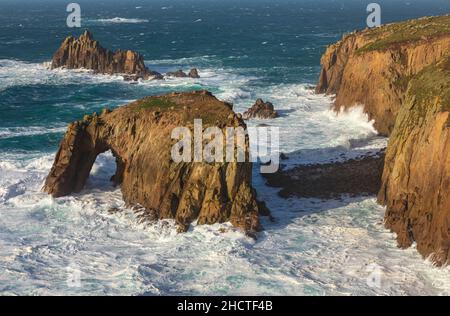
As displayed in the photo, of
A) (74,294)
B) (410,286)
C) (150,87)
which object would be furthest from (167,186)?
(150,87)

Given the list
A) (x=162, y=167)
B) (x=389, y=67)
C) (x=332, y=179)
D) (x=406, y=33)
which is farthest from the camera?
(x=406, y=33)

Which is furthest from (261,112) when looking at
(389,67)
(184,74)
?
(184,74)

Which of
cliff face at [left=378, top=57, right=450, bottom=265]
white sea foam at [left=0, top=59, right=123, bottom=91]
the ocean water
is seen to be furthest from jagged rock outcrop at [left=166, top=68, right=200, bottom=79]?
cliff face at [left=378, top=57, right=450, bottom=265]

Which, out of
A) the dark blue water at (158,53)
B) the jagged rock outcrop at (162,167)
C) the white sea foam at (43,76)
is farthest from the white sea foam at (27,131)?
the white sea foam at (43,76)

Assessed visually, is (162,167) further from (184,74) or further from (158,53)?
(158,53)

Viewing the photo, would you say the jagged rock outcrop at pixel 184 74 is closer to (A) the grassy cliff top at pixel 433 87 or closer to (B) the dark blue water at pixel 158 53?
(B) the dark blue water at pixel 158 53

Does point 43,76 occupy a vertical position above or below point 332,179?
above
